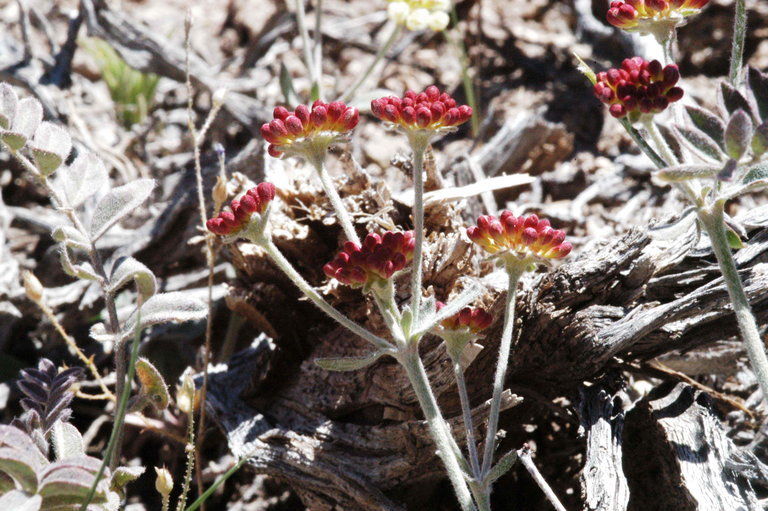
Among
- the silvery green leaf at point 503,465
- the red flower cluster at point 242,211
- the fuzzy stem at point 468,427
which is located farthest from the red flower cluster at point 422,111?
the silvery green leaf at point 503,465

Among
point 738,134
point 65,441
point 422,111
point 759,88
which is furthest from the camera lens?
point 65,441

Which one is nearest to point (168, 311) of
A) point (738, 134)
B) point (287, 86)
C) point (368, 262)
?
point (368, 262)

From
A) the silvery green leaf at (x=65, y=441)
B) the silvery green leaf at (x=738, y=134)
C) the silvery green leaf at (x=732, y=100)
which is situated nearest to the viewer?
the silvery green leaf at (x=738, y=134)

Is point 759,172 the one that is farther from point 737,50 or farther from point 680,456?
point 680,456

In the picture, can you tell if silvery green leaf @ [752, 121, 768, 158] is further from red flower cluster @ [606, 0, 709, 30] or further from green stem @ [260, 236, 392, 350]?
green stem @ [260, 236, 392, 350]

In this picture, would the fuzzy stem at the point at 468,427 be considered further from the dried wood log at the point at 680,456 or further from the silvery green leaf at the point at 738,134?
the silvery green leaf at the point at 738,134

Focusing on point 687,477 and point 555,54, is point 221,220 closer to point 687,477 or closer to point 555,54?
point 687,477
